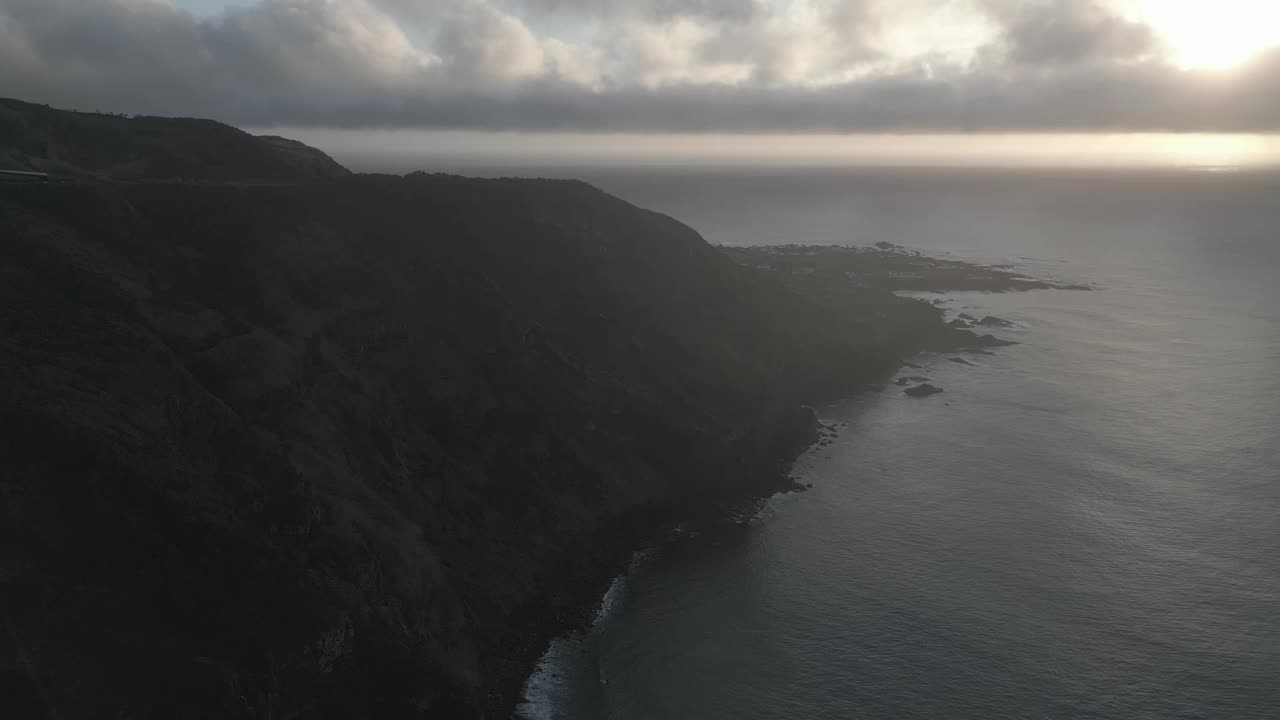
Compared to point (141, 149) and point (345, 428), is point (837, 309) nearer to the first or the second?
point (345, 428)

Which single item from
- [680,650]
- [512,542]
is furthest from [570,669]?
[512,542]

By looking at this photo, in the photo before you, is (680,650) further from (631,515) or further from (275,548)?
(275,548)

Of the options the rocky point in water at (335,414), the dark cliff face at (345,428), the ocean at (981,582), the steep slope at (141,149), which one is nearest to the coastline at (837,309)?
the rocky point in water at (335,414)

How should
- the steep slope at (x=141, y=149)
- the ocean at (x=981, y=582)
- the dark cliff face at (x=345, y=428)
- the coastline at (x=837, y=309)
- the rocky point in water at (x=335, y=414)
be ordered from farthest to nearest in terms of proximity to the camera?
the steep slope at (x=141, y=149) < the coastline at (x=837, y=309) < the ocean at (x=981, y=582) < the rocky point in water at (x=335, y=414) < the dark cliff face at (x=345, y=428)

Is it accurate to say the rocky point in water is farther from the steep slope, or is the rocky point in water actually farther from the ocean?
the ocean

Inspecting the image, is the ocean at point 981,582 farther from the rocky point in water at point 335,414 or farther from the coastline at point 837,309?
the rocky point in water at point 335,414

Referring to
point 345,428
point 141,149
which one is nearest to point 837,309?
point 345,428

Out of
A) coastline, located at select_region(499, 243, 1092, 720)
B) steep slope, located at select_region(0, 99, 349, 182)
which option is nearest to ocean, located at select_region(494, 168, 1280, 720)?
coastline, located at select_region(499, 243, 1092, 720)
